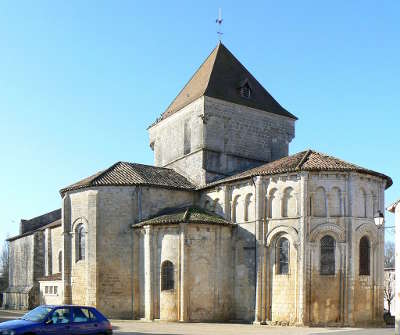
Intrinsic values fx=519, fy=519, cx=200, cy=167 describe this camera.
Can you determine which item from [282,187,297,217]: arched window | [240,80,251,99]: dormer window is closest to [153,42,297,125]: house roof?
[240,80,251,99]: dormer window

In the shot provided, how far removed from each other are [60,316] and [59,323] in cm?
25

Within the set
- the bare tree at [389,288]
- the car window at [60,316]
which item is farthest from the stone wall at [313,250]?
the bare tree at [389,288]

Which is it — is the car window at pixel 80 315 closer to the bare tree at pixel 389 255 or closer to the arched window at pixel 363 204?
the arched window at pixel 363 204

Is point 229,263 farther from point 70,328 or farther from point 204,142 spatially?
point 70,328

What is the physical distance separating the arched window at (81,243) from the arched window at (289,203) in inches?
454

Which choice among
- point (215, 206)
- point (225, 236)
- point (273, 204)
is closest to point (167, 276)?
point (225, 236)

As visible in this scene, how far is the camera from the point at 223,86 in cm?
3500

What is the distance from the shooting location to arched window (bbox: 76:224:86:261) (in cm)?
2973

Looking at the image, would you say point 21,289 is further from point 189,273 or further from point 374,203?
point 374,203

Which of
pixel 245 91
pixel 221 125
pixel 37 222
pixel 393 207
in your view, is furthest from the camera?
pixel 37 222

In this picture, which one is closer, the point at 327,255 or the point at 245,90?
the point at 327,255

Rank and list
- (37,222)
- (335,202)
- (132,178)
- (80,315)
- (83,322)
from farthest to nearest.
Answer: (37,222) < (132,178) < (335,202) < (80,315) < (83,322)

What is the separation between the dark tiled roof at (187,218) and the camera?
27141 millimetres

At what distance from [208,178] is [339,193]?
9.09m
